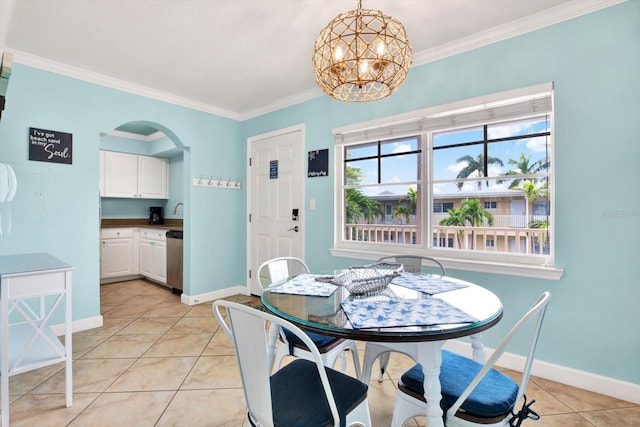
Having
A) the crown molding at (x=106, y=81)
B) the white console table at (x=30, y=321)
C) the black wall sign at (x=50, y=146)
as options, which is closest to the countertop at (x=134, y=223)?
the crown molding at (x=106, y=81)

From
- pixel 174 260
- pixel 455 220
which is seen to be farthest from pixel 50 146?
pixel 455 220

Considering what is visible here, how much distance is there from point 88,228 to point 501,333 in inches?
150

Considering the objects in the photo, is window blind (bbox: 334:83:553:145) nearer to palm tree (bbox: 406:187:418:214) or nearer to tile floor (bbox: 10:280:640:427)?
palm tree (bbox: 406:187:418:214)

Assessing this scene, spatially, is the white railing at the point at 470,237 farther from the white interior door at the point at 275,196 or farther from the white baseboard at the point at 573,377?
the white interior door at the point at 275,196

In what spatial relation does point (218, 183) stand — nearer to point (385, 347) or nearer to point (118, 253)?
point (118, 253)

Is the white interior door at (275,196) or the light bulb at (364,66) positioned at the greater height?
the light bulb at (364,66)

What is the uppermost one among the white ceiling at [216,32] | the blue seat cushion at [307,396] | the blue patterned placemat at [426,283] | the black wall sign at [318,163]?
the white ceiling at [216,32]

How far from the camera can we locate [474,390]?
1.20m

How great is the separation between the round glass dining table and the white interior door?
199 cm

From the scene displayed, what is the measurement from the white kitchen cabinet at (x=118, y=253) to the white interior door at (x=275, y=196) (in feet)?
7.60

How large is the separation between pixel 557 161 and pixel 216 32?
Result: 261 centimetres

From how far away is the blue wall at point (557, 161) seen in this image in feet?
6.23

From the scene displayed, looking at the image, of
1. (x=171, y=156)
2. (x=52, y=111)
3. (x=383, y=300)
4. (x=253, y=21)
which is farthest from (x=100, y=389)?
(x=171, y=156)

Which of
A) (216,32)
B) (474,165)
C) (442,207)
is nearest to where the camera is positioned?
(216,32)
